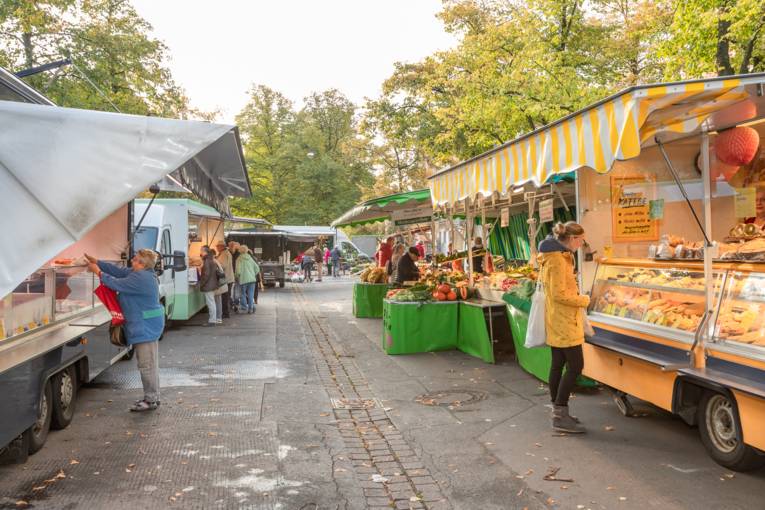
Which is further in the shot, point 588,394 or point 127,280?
point 588,394

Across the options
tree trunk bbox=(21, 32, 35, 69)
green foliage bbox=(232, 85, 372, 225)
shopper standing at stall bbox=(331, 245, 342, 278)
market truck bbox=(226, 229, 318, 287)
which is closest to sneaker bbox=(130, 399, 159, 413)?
tree trunk bbox=(21, 32, 35, 69)

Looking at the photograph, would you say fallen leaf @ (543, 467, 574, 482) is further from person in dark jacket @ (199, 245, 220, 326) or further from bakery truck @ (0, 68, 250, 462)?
person in dark jacket @ (199, 245, 220, 326)

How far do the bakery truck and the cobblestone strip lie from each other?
2.62 m

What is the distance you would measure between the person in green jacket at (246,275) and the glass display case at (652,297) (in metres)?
11.5

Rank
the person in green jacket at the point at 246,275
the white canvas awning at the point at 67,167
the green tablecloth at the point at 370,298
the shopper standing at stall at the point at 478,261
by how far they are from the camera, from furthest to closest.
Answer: the person in green jacket at the point at 246,275
the green tablecloth at the point at 370,298
the shopper standing at stall at the point at 478,261
the white canvas awning at the point at 67,167

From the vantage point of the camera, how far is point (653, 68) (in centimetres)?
2292

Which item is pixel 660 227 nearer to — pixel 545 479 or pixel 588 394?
pixel 588 394

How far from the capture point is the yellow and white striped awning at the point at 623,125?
4711 mm

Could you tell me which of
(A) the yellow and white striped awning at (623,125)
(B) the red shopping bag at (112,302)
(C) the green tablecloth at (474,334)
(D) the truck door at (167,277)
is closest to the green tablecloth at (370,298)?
(D) the truck door at (167,277)

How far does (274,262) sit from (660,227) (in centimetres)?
2158

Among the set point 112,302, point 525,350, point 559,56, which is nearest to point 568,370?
point 525,350

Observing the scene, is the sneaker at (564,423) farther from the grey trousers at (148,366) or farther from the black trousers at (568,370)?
the grey trousers at (148,366)

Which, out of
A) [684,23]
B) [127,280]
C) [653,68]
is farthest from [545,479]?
[653,68]

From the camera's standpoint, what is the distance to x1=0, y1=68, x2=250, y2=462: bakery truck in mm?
3428
